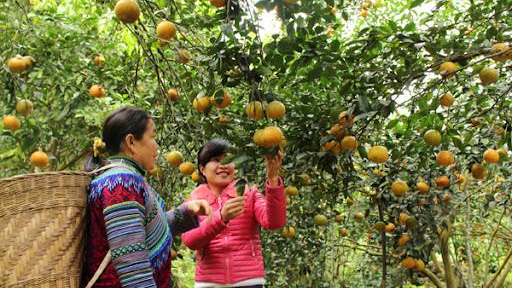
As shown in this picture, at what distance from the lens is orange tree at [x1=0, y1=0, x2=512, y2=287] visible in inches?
72.9

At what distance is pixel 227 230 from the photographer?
2309 millimetres

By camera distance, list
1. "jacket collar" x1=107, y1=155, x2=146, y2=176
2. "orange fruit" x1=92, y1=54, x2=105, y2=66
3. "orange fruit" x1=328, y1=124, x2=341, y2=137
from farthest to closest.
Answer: "orange fruit" x1=92, y1=54, x2=105, y2=66, "orange fruit" x1=328, y1=124, x2=341, y2=137, "jacket collar" x1=107, y1=155, x2=146, y2=176

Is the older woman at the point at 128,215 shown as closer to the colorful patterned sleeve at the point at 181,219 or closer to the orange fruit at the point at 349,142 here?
the colorful patterned sleeve at the point at 181,219

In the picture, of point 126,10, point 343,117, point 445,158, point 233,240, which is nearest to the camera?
point 126,10

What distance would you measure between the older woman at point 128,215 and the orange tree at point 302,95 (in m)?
0.28

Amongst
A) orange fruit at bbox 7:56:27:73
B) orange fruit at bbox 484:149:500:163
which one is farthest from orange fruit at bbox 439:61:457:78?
orange fruit at bbox 7:56:27:73

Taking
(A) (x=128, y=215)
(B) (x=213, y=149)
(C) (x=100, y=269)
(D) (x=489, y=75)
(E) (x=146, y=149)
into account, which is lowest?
(C) (x=100, y=269)

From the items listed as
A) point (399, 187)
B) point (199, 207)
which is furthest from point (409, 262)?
point (199, 207)

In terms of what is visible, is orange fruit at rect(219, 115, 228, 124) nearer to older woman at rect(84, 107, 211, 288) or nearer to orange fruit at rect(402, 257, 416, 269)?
older woman at rect(84, 107, 211, 288)

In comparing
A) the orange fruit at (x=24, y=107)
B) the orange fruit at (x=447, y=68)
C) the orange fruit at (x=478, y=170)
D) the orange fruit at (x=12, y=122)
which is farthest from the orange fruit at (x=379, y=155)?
the orange fruit at (x=12, y=122)

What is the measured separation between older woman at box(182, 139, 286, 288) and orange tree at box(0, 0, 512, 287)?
0.19m

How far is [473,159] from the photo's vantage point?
2.90 metres

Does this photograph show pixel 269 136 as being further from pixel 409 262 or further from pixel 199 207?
pixel 409 262

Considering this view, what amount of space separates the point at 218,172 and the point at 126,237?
0.99 m
